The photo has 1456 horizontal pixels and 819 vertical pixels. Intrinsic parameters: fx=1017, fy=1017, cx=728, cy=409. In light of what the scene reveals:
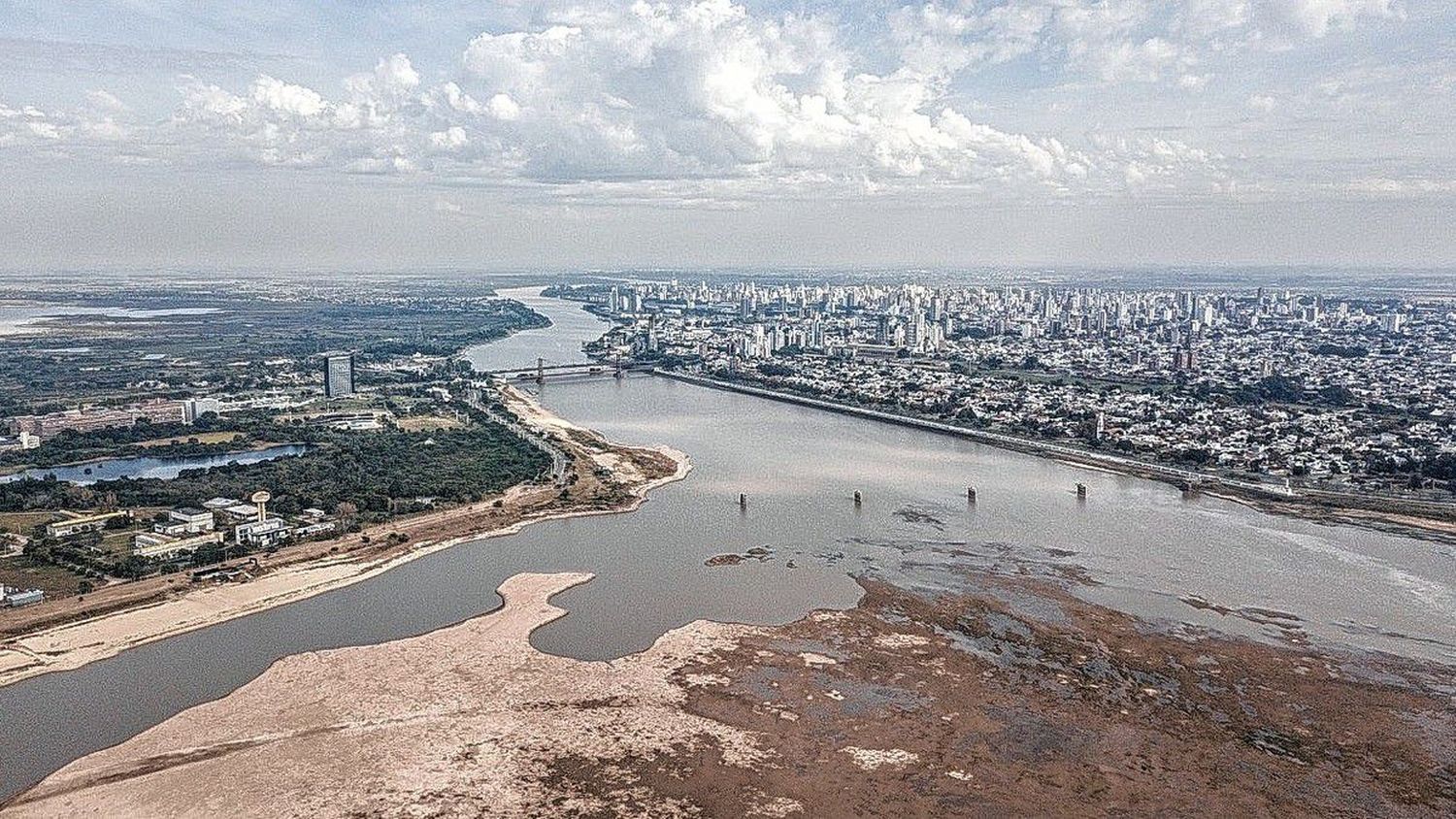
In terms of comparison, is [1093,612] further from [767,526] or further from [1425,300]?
[1425,300]

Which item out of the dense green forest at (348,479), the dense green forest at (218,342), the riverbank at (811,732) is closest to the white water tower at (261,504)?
the dense green forest at (348,479)

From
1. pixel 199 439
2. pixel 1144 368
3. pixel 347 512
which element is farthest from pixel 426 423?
pixel 1144 368

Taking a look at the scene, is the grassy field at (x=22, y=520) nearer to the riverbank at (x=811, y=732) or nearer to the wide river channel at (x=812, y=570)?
the wide river channel at (x=812, y=570)

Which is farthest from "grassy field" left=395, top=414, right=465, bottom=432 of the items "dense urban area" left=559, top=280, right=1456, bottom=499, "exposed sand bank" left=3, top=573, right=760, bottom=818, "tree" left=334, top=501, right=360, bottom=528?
"exposed sand bank" left=3, top=573, right=760, bottom=818

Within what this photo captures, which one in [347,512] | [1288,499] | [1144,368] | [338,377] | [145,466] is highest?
[1144,368]

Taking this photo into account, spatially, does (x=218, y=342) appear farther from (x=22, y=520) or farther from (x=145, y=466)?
(x=22, y=520)

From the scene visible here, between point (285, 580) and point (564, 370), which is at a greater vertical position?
point (564, 370)

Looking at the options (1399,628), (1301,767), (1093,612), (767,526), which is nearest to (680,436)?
(767,526)
